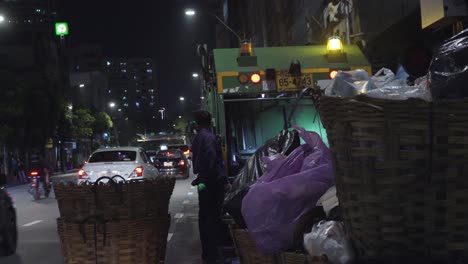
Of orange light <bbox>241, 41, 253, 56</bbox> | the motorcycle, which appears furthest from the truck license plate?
the motorcycle

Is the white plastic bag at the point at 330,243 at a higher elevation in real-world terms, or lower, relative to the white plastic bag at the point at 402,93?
lower

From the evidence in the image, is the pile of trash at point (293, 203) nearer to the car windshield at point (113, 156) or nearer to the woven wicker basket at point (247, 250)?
the woven wicker basket at point (247, 250)

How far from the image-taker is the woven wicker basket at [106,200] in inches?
148

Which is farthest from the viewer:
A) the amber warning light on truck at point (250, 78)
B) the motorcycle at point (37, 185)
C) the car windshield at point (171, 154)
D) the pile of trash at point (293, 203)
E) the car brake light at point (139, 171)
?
the car windshield at point (171, 154)

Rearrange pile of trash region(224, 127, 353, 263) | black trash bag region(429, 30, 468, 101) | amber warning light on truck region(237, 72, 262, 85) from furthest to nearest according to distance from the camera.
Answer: amber warning light on truck region(237, 72, 262, 85) → pile of trash region(224, 127, 353, 263) → black trash bag region(429, 30, 468, 101)

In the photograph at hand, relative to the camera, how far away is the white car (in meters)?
13.4

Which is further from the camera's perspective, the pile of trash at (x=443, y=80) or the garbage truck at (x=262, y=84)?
the garbage truck at (x=262, y=84)

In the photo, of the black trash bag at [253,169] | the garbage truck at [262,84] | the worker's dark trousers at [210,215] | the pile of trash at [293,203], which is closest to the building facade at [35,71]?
the garbage truck at [262,84]

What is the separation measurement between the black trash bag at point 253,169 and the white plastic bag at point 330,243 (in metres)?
0.78

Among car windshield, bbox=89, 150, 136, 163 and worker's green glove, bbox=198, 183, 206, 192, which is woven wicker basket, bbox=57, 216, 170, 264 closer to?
worker's green glove, bbox=198, 183, 206, 192

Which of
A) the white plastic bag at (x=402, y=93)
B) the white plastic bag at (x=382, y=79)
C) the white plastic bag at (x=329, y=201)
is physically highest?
the white plastic bag at (x=382, y=79)

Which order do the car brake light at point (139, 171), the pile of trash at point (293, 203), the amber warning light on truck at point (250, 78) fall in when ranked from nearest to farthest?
the pile of trash at point (293, 203) < the amber warning light on truck at point (250, 78) < the car brake light at point (139, 171)

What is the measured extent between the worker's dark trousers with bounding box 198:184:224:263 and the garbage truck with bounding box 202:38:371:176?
1.32m

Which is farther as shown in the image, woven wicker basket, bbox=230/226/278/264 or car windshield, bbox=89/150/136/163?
car windshield, bbox=89/150/136/163
